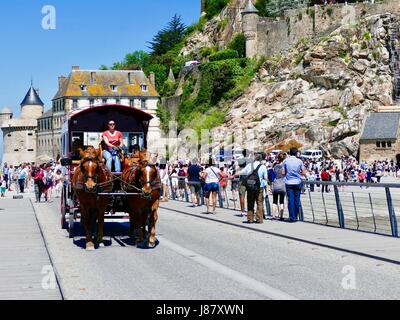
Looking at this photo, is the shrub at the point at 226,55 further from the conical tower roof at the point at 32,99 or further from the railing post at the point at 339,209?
the railing post at the point at 339,209

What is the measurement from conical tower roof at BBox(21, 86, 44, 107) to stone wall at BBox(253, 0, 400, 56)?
66.1 m

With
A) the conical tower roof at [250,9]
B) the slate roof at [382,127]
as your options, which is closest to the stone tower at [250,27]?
the conical tower roof at [250,9]

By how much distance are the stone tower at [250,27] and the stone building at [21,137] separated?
57590 millimetres

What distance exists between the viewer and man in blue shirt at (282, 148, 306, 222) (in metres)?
22.4

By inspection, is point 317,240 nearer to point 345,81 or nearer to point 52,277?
point 52,277

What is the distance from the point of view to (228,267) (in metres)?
13.5

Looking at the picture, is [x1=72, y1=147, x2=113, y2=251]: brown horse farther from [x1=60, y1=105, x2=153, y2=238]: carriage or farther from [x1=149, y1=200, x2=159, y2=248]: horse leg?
[x1=60, y1=105, x2=153, y2=238]: carriage

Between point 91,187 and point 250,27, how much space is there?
89.4m

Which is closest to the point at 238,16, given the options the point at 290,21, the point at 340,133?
the point at 290,21

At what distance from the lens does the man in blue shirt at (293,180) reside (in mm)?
22369

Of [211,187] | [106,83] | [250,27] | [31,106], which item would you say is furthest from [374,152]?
[31,106]

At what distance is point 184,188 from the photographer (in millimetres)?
38938
